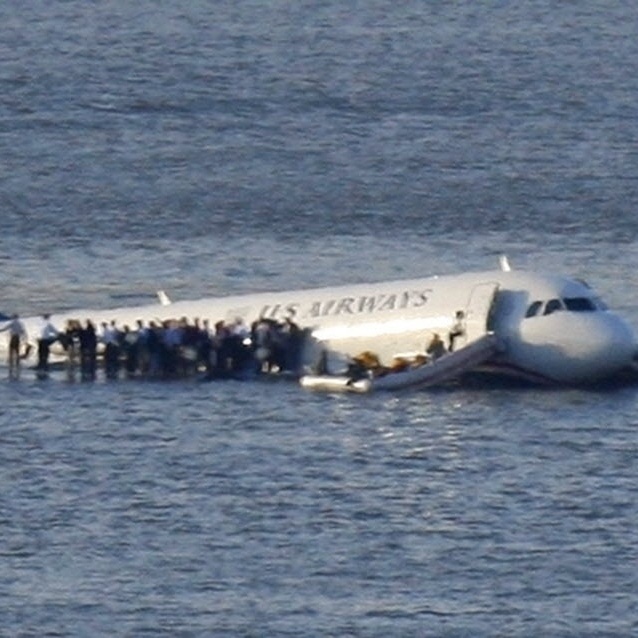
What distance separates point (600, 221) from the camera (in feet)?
419

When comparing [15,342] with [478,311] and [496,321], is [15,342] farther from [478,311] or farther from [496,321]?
[496,321]

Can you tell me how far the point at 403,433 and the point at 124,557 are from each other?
1794cm

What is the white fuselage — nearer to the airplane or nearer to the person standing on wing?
the airplane

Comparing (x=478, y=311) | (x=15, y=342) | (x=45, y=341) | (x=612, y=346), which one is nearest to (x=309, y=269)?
(x=45, y=341)

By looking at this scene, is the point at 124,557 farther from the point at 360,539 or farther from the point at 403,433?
the point at 403,433

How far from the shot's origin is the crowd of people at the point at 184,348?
97.4 metres

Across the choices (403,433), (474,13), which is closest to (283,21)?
(474,13)

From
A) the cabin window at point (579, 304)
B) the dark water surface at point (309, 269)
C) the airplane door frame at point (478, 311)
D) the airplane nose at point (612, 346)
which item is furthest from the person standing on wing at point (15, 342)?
the airplane nose at point (612, 346)

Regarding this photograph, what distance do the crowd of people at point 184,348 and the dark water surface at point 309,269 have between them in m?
1.44

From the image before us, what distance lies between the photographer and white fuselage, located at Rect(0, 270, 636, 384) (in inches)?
3676

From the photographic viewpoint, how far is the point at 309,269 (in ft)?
383

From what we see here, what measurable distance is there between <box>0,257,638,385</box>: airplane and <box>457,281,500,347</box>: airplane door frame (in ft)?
0.10

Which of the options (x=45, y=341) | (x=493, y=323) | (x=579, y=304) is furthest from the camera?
(x=45, y=341)

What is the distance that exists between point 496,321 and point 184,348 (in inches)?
406
